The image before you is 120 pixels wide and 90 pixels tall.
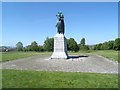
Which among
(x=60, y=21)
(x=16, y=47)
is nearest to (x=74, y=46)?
(x=16, y=47)

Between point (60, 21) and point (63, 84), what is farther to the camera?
point (60, 21)

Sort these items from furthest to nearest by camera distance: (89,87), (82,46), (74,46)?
(82,46) → (74,46) → (89,87)

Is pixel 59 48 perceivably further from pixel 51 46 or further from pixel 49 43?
pixel 51 46

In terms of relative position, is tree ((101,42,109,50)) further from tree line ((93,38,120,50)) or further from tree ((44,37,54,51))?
tree ((44,37,54,51))

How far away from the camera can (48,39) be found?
77.9 m

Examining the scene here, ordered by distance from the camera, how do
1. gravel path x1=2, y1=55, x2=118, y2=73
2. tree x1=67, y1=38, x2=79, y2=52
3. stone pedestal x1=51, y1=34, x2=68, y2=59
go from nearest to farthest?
gravel path x1=2, y1=55, x2=118, y2=73, stone pedestal x1=51, y1=34, x2=68, y2=59, tree x1=67, y1=38, x2=79, y2=52

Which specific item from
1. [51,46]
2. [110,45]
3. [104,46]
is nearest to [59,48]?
[51,46]

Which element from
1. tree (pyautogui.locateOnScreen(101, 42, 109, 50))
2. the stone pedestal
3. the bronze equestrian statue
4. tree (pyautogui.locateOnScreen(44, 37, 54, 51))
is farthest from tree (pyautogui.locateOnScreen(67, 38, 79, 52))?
the stone pedestal

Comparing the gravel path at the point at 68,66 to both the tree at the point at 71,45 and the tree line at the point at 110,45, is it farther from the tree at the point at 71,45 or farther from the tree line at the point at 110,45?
the tree line at the point at 110,45

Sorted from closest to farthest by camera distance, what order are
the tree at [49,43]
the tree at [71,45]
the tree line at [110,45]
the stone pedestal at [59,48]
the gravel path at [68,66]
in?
the gravel path at [68,66] < the stone pedestal at [59,48] < the tree at [71,45] < the tree at [49,43] < the tree line at [110,45]

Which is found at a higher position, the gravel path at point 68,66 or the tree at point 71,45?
the tree at point 71,45

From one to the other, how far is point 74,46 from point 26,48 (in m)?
28.0

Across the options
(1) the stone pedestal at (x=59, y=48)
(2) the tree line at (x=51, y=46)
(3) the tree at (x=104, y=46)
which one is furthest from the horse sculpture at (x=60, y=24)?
(3) the tree at (x=104, y=46)

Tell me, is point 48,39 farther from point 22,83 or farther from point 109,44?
point 22,83
